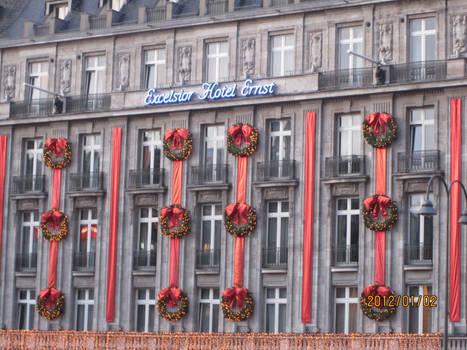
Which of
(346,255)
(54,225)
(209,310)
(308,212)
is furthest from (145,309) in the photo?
(346,255)

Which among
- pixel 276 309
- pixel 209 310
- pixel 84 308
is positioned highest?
pixel 276 309

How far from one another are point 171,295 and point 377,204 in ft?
34.7

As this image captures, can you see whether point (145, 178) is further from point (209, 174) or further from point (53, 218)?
point (53, 218)

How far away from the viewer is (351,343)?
57469mm

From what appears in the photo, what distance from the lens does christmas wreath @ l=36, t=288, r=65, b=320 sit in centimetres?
6862

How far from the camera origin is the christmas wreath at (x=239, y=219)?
211 feet

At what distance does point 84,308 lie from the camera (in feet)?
226

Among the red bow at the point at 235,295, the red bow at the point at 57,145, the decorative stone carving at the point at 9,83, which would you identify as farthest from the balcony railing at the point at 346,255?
the decorative stone carving at the point at 9,83

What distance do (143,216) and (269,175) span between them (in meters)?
7.00

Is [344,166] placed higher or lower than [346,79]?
lower

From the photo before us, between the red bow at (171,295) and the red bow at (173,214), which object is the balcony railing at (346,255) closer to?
the red bow at (171,295)

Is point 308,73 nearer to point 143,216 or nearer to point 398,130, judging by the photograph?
point 398,130

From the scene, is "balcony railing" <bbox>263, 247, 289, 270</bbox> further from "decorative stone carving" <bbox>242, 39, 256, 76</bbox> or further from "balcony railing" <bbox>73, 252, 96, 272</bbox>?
"balcony railing" <bbox>73, 252, 96, 272</bbox>

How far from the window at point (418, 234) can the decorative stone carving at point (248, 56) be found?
395 inches
